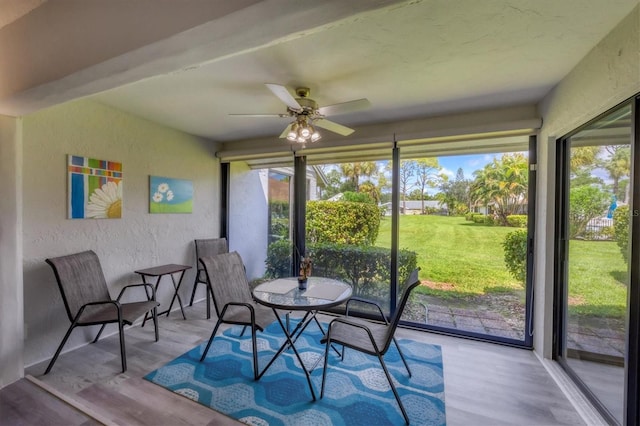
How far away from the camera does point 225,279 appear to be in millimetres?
2703

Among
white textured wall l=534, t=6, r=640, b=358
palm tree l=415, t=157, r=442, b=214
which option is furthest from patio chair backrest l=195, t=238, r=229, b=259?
white textured wall l=534, t=6, r=640, b=358

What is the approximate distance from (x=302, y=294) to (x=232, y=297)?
79 centimetres

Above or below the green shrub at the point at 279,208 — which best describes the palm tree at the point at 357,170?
above

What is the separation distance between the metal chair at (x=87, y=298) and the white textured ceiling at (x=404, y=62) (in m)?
1.59

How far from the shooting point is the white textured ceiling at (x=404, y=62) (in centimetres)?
141

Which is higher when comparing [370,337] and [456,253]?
[456,253]

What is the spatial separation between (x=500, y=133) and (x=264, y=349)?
3.14 meters

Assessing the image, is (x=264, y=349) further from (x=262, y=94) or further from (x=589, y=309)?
(x=589, y=309)

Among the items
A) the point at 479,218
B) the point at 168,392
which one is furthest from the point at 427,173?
the point at 168,392

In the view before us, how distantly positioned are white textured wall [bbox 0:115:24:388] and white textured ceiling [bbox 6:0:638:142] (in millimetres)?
869

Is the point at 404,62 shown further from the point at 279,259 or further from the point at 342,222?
the point at 279,259

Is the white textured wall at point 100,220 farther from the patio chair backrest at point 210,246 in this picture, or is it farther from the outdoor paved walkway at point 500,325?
the outdoor paved walkway at point 500,325

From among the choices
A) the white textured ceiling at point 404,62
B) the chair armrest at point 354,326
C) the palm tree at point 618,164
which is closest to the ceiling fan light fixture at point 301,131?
the white textured ceiling at point 404,62

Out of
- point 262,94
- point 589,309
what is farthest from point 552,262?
point 262,94
